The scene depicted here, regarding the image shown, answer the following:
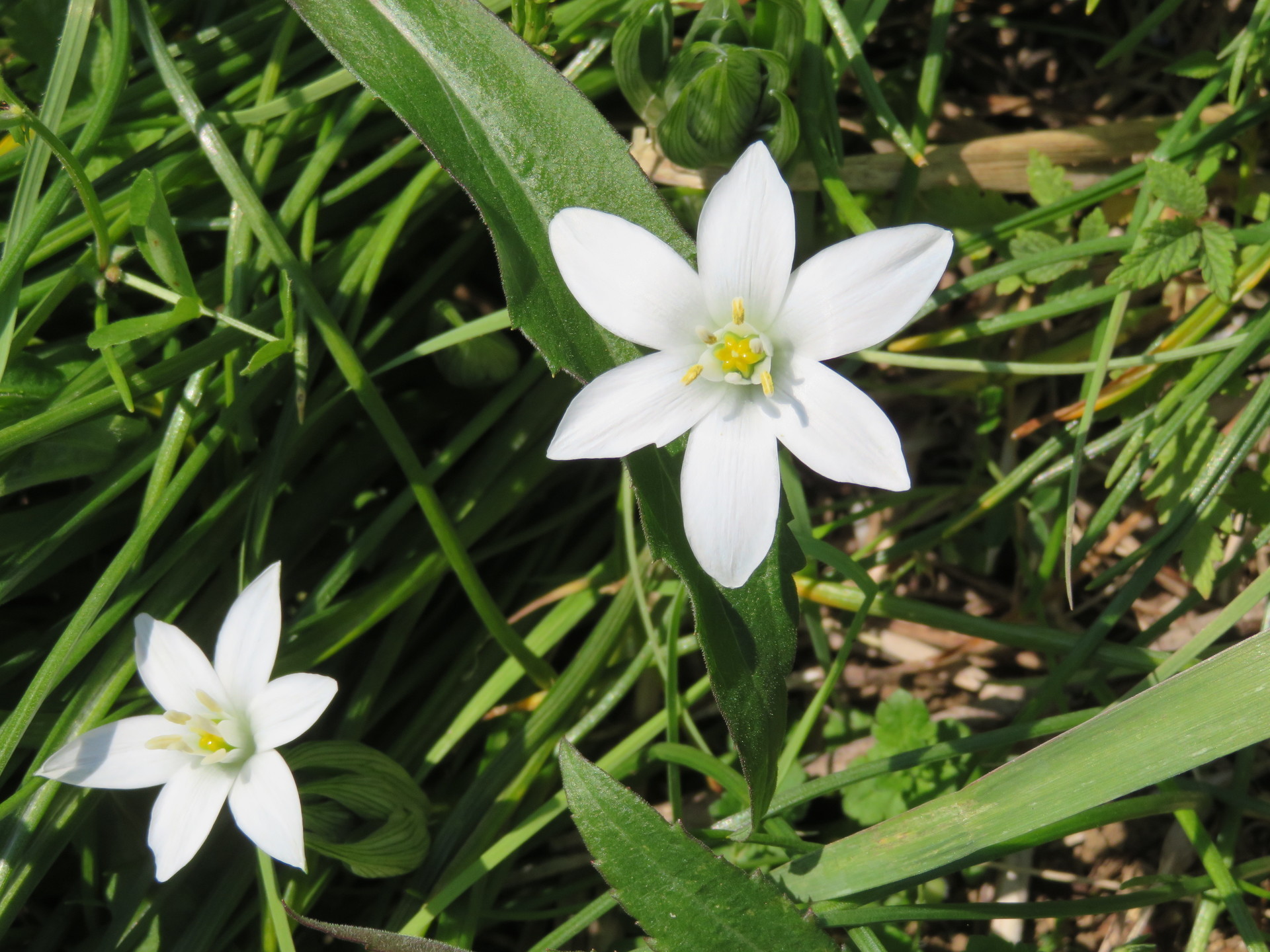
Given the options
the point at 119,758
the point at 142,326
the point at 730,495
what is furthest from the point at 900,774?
the point at 142,326

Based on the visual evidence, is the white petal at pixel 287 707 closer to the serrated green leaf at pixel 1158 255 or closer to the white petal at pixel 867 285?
the white petal at pixel 867 285

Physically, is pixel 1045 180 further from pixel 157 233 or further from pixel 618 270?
pixel 157 233

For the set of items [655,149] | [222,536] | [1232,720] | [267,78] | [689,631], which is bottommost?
[689,631]

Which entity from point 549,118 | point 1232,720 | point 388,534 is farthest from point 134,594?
point 1232,720

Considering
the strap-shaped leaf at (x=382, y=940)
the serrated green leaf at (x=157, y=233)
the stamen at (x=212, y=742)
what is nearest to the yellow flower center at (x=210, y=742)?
the stamen at (x=212, y=742)

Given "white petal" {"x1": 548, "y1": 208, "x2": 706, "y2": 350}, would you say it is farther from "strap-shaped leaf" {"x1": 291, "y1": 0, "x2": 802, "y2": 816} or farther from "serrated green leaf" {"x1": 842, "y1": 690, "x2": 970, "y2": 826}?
"serrated green leaf" {"x1": 842, "y1": 690, "x2": 970, "y2": 826}

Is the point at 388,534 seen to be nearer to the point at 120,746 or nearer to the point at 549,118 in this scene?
the point at 120,746
